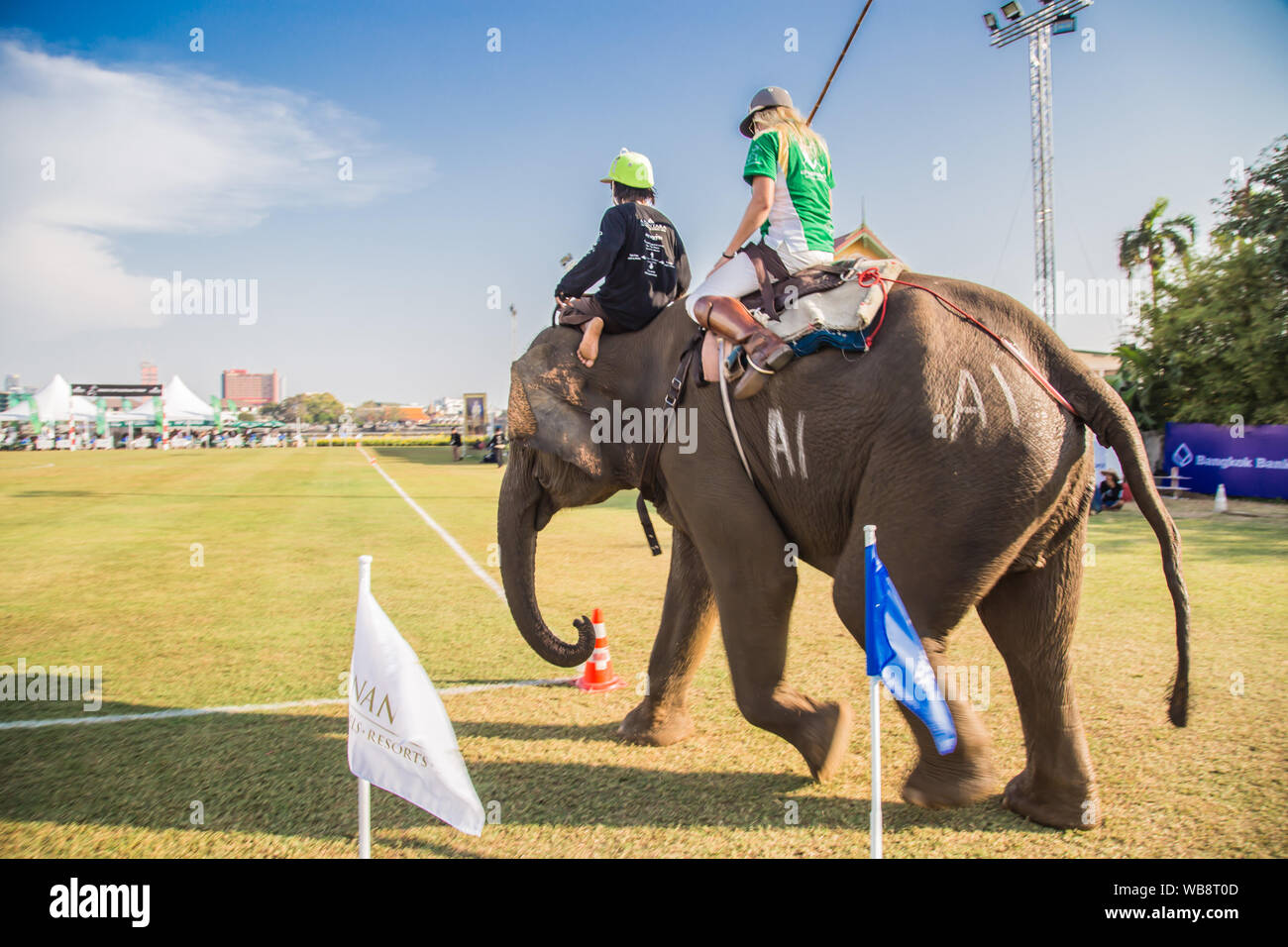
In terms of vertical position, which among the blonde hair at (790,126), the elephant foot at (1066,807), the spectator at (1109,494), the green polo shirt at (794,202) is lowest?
the elephant foot at (1066,807)

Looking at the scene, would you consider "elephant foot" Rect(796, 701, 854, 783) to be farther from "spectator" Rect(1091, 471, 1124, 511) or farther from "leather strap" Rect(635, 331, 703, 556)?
"spectator" Rect(1091, 471, 1124, 511)

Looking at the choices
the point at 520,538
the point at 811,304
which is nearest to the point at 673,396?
the point at 811,304

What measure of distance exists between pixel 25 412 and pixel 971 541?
80.8 metres

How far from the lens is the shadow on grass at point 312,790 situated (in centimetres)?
381

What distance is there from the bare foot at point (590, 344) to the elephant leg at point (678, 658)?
1.17 m

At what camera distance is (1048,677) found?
3.63m

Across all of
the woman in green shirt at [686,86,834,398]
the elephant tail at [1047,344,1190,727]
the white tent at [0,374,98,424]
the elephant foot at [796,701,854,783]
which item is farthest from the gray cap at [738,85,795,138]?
the white tent at [0,374,98,424]

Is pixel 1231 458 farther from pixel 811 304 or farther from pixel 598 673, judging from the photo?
pixel 811 304

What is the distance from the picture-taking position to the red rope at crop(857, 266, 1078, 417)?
3.35 metres

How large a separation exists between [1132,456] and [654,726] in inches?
117

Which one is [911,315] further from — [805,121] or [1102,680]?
[1102,680]

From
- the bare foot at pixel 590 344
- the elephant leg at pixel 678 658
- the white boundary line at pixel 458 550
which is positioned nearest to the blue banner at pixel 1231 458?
the white boundary line at pixel 458 550

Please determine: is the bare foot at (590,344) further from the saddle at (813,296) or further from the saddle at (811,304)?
the saddle at (813,296)
